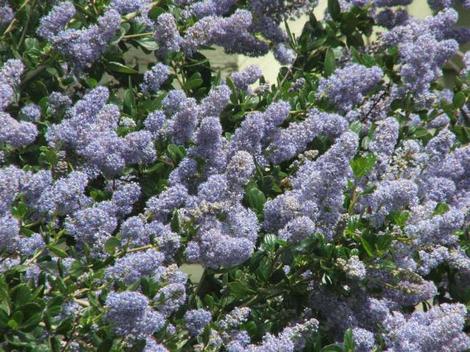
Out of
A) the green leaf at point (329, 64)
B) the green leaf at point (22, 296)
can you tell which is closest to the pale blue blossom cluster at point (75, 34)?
the green leaf at point (329, 64)

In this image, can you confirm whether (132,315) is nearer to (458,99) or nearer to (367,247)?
(367,247)

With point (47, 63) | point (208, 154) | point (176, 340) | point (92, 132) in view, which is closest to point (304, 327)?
point (176, 340)

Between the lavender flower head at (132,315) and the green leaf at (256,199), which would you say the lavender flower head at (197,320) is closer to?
the lavender flower head at (132,315)

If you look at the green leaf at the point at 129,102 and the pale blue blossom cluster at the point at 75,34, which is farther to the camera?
the green leaf at the point at 129,102

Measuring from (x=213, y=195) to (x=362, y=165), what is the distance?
569mm

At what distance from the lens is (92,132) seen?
2.97 meters

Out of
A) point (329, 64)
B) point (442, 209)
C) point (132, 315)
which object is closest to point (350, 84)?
point (329, 64)

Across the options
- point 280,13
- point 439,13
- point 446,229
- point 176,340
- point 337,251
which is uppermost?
point 439,13

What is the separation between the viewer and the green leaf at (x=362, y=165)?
3037 mm

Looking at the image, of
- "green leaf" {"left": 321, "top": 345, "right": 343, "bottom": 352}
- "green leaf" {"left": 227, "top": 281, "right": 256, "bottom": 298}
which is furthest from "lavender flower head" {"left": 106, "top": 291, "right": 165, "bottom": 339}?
"green leaf" {"left": 321, "top": 345, "right": 343, "bottom": 352}

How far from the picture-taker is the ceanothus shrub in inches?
104

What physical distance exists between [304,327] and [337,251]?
29 cm

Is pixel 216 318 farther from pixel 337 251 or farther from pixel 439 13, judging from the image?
pixel 439 13

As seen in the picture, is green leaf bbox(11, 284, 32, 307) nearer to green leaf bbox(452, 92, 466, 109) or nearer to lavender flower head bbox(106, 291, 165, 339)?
lavender flower head bbox(106, 291, 165, 339)
